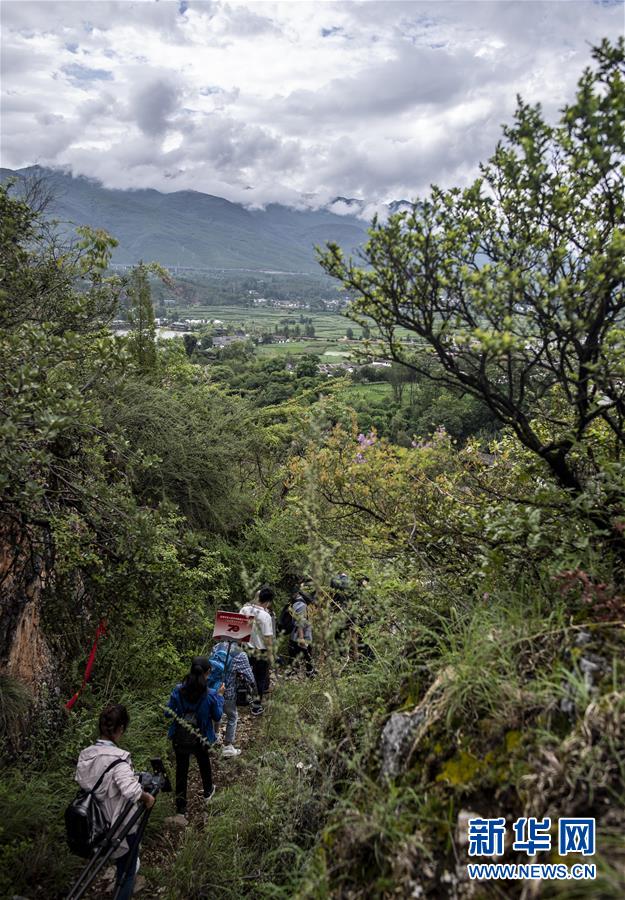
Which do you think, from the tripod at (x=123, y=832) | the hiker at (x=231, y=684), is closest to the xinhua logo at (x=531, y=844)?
the tripod at (x=123, y=832)

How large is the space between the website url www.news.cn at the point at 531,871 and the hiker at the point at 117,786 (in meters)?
2.91

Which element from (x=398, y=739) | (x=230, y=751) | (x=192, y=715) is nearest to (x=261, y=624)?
(x=230, y=751)

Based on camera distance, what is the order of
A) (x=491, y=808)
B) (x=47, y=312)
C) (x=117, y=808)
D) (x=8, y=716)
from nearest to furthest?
(x=491, y=808), (x=117, y=808), (x=8, y=716), (x=47, y=312)

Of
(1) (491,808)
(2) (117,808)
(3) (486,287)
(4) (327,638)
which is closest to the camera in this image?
(1) (491,808)

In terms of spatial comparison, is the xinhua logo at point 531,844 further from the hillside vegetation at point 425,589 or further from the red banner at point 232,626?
the red banner at point 232,626

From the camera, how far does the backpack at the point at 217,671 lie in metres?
6.42

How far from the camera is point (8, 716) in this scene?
5.27m

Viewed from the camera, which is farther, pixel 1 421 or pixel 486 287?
pixel 1 421

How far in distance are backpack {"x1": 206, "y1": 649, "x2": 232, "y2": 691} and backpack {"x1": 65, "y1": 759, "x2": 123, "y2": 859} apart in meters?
2.36

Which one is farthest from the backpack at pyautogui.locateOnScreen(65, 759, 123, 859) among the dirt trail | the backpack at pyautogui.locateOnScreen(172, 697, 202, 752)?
the backpack at pyautogui.locateOnScreen(172, 697, 202, 752)

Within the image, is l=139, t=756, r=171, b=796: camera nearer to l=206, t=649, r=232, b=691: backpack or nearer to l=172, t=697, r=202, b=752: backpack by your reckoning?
l=172, t=697, r=202, b=752: backpack

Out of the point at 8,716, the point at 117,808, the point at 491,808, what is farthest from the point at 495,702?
the point at 8,716

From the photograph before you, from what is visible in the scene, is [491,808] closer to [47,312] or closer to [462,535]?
[462,535]

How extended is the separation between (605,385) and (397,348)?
138cm
